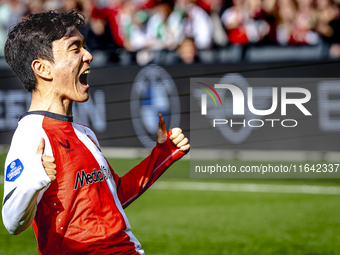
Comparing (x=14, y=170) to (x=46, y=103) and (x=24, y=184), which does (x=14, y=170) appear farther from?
(x=46, y=103)

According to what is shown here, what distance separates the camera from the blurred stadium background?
4914 millimetres

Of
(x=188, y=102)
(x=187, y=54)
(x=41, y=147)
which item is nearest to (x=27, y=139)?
→ (x=41, y=147)

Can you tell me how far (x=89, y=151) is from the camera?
7.52 ft

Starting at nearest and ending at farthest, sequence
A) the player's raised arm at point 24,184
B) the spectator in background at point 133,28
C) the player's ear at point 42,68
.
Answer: the player's raised arm at point 24,184 < the player's ear at point 42,68 < the spectator in background at point 133,28

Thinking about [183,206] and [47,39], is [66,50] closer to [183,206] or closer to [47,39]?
[47,39]

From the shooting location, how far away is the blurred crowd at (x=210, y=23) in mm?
8938

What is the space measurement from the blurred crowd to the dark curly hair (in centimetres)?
614

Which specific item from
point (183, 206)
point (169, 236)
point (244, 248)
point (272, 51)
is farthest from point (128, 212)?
point (272, 51)

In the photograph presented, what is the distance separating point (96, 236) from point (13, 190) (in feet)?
1.51

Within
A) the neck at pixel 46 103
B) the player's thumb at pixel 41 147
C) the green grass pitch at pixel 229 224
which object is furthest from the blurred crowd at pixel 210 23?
the player's thumb at pixel 41 147

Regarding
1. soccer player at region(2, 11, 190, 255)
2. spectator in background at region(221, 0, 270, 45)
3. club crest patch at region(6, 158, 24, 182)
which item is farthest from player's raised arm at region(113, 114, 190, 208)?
spectator in background at region(221, 0, 270, 45)

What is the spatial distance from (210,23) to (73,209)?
7.42 m

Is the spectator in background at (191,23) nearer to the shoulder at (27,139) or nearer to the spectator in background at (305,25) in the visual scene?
the spectator in background at (305,25)

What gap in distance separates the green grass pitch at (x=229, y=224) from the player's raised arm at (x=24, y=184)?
2517 millimetres
